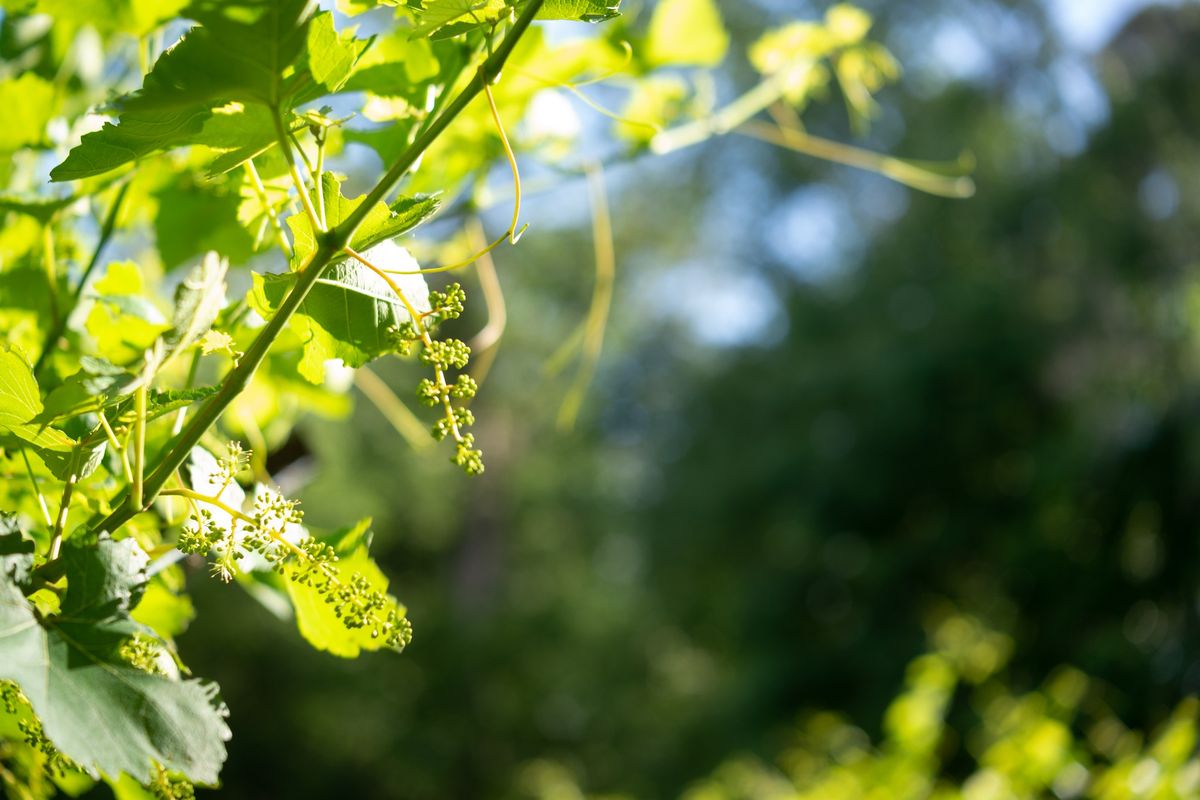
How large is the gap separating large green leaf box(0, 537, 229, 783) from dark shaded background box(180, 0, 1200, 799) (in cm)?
274

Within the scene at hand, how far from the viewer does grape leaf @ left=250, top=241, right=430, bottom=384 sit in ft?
0.74

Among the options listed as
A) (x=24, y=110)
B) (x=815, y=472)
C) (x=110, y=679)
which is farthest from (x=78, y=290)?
(x=815, y=472)

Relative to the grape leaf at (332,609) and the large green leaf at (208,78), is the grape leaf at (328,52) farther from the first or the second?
the grape leaf at (332,609)

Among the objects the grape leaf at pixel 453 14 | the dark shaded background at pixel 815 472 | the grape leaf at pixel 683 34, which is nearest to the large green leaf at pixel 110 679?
the grape leaf at pixel 453 14

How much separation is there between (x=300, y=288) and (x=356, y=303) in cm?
3

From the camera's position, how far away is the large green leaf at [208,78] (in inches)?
7.4

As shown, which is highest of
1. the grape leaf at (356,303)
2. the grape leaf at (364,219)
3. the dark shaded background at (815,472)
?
the grape leaf at (364,219)

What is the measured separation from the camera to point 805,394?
525 centimetres

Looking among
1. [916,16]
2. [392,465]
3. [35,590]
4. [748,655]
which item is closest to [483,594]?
[392,465]

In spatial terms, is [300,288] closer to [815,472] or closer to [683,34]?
[683,34]

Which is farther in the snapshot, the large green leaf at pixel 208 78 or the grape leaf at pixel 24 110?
the grape leaf at pixel 24 110

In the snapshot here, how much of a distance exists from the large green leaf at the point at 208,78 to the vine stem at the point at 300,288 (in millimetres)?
27

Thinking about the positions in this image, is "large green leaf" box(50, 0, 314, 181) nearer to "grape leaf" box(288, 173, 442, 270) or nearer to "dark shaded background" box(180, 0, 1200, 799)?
"grape leaf" box(288, 173, 442, 270)

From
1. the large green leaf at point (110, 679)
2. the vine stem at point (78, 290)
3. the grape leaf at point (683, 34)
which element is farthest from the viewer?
the grape leaf at point (683, 34)
